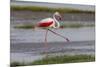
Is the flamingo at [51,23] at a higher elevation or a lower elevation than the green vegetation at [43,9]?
lower

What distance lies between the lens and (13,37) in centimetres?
205

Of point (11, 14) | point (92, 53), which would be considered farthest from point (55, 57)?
point (11, 14)

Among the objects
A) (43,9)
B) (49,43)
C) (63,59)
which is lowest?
(63,59)

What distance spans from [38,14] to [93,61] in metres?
0.83

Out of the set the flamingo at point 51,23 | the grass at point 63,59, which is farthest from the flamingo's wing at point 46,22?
the grass at point 63,59

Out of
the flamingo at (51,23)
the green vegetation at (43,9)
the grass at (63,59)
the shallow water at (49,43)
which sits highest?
the green vegetation at (43,9)

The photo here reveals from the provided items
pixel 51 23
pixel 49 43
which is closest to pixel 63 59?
pixel 49 43

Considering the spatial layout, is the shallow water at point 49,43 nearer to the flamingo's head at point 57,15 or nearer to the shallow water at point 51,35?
the shallow water at point 51,35

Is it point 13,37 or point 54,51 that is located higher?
point 13,37

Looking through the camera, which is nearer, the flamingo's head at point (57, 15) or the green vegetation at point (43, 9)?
the green vegetation at point (43, 9)

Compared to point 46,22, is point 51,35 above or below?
below

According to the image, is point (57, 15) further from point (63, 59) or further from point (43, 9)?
point (63, 59)

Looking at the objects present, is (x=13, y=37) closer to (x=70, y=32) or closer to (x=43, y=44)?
(x=43, y=44)

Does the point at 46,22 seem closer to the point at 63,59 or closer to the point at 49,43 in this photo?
the point at 49,43
